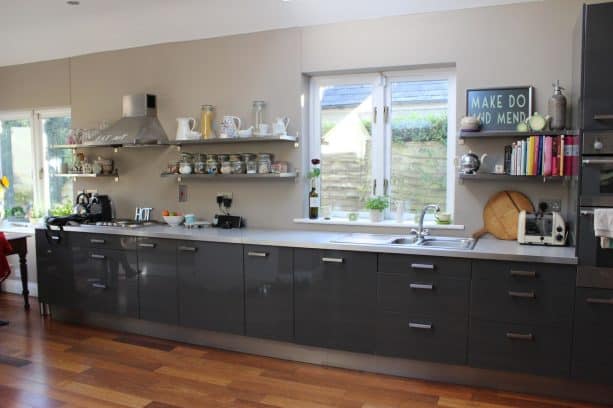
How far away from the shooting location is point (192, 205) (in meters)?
4.39

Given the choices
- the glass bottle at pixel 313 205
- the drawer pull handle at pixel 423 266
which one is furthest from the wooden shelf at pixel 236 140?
the drawer pull handle at pixel 423 266

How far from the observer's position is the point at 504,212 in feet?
11.1

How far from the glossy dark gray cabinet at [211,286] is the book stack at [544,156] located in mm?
1948

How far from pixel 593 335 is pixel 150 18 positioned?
13.2 feet

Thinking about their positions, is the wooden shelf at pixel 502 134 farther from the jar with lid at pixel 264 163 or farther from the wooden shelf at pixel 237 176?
the jar with lid at pixel 264 163

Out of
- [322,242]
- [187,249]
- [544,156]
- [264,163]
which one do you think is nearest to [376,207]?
[322,242]

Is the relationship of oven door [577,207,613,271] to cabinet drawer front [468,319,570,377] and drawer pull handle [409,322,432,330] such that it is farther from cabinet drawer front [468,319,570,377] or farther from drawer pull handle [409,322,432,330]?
drawer pull handle [409,322,432,330]

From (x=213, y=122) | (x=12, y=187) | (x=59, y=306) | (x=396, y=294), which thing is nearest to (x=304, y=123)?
(x=213, y=122)

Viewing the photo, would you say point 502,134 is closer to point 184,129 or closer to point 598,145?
point 598,145

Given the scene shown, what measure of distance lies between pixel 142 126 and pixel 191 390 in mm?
2277

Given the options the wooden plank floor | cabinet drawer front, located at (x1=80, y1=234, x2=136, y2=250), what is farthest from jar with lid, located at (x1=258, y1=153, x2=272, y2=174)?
the wooden plank floor

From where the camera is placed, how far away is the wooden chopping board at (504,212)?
11.0 ft

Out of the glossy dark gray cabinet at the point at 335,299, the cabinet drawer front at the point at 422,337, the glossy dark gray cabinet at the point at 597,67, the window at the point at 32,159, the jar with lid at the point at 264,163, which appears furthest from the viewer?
the window at the point at 32,159

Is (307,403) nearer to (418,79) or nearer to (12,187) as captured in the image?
(418,79)
